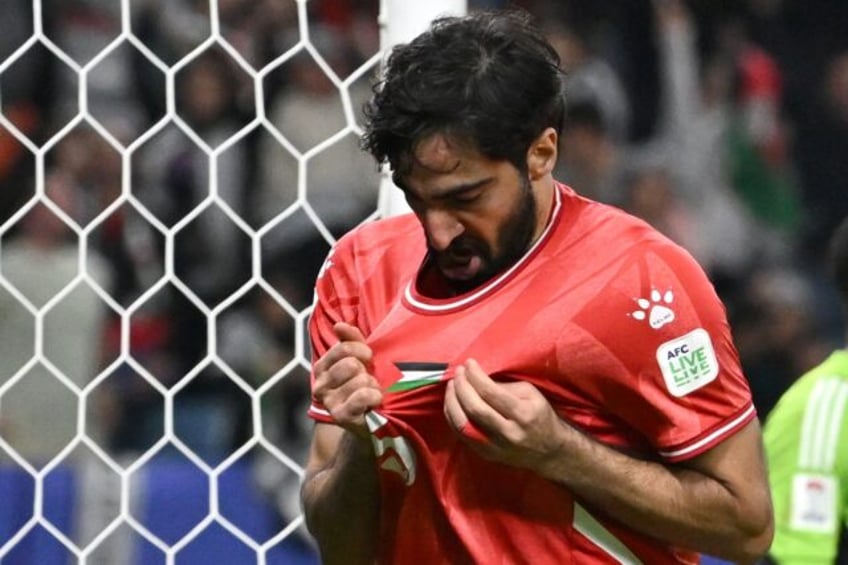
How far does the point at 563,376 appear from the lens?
69.2 inches

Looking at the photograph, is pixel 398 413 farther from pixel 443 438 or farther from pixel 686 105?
pixel 686 105

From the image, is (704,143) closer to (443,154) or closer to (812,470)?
(812,470)

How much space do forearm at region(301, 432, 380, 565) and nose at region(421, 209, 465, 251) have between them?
24 cm

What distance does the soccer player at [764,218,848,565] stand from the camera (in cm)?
285

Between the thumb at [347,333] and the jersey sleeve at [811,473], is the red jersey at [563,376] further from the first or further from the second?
the jersey sleeve at [811,473]

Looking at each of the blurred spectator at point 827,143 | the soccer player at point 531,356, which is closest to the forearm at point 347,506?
the soccer player at point 531,356

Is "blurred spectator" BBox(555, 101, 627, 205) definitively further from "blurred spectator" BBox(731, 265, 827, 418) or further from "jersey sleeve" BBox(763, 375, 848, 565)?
"jersey sleeve" BBox(763, 375, 848, 565)

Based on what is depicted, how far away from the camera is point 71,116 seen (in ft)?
16.8

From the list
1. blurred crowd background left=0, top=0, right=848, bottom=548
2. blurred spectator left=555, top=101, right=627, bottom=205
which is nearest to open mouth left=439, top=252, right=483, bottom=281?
blurred crowd background left=0, top=0, right=848, bottom=548

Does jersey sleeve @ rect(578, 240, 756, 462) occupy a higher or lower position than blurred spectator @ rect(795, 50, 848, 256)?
higher

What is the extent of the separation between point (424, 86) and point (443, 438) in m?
0.35

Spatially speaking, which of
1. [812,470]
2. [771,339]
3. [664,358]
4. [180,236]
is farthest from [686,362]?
[771,339]

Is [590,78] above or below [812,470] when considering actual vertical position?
below

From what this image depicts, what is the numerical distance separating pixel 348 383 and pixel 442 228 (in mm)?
178
